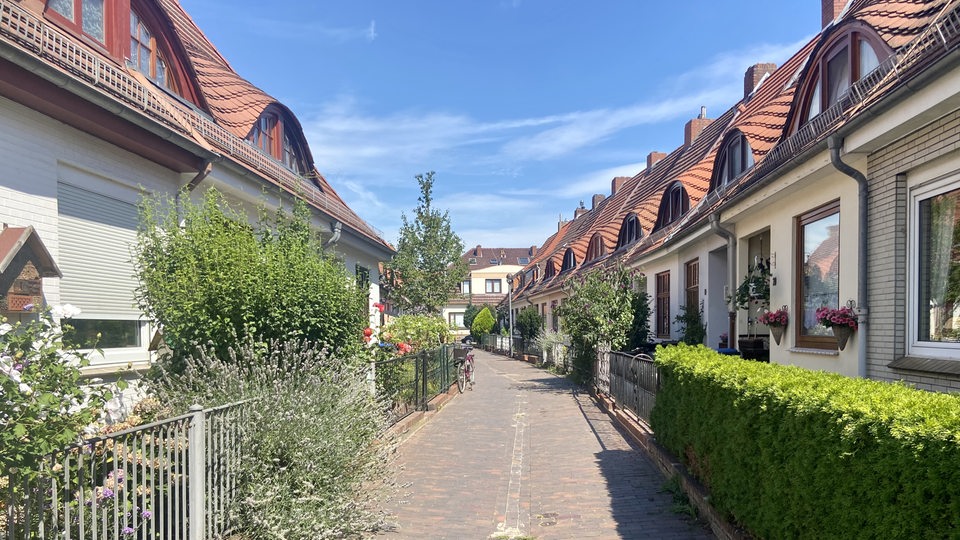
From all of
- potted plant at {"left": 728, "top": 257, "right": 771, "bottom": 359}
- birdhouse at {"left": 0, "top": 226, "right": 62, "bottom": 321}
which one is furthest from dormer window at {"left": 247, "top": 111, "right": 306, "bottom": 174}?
potted plant at {"left": 728, "top": 257, "right": 771, "bottom": 359}

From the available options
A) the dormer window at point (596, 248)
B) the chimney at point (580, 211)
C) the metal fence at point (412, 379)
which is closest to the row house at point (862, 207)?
the metal fence at point (412, 379)

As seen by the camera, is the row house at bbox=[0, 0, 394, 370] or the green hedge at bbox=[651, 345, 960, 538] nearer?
the green hedge at bbox=[651, 345, 960, 538]

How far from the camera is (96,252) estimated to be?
622cm

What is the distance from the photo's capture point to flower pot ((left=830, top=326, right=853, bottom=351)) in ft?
20.6

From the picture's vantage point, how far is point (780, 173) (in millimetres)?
7480

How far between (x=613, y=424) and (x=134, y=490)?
8571mm

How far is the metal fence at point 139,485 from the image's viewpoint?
2.88m

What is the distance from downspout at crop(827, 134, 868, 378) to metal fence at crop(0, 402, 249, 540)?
5.79 m

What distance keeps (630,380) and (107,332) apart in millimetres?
7579

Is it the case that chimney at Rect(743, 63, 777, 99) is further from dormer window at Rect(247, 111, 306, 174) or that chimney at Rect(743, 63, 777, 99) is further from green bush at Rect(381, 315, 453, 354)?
dormer window at Rect(247, 111, 306, 174)

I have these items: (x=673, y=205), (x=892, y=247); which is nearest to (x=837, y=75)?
(x=892, y=247)

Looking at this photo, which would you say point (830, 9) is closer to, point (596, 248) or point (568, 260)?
point (596, 248)

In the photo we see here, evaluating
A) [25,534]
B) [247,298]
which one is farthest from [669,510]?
[25,534]

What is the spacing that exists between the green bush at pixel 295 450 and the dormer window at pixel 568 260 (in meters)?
24.5
